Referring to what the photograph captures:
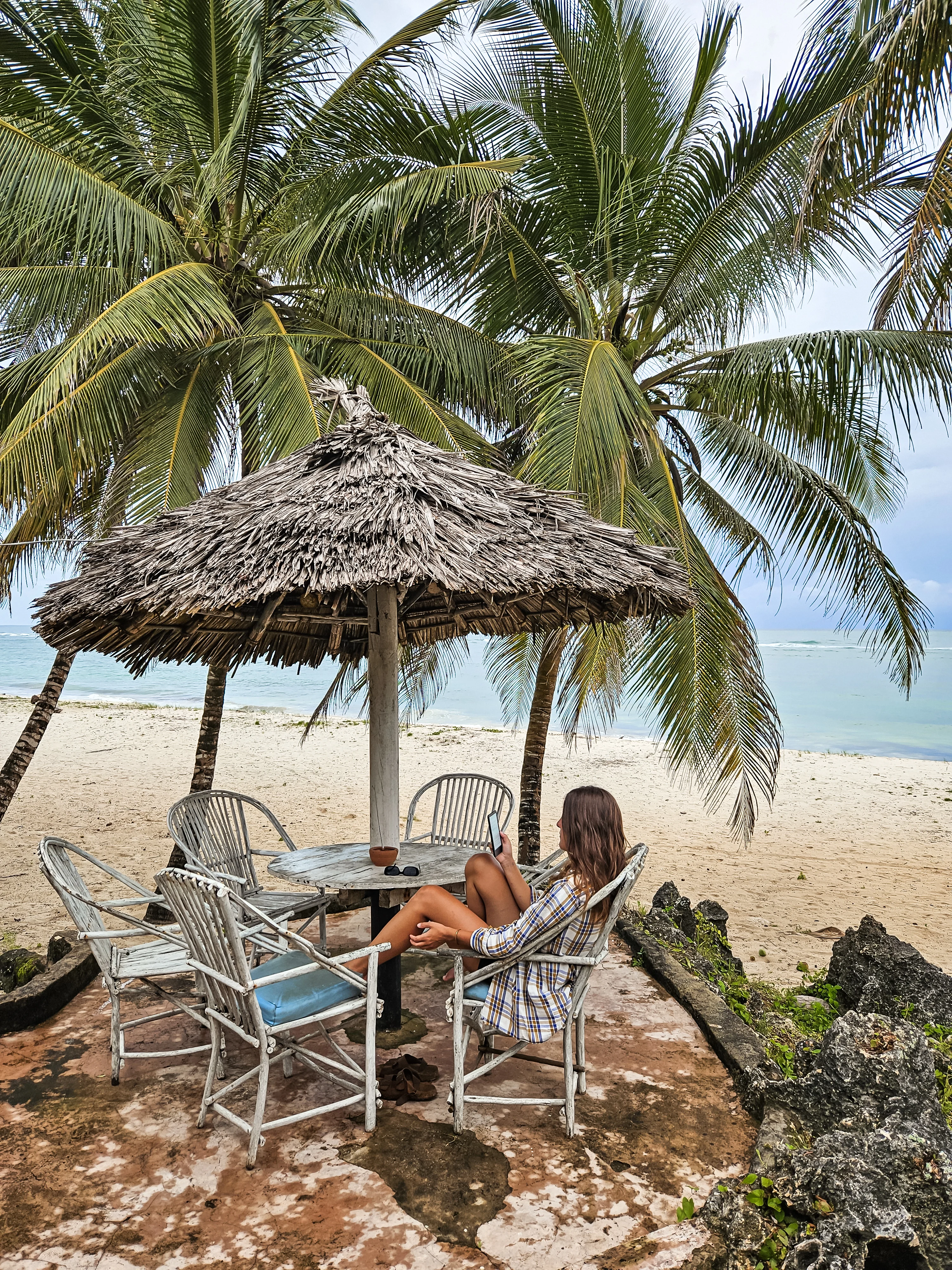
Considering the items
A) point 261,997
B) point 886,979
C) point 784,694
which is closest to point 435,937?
point 261,997

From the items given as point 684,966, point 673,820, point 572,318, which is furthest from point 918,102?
point 673,820

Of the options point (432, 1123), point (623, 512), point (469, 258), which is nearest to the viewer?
point (432, 1123)

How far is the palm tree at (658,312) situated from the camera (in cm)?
605

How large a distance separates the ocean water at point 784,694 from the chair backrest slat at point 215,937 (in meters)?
9.37

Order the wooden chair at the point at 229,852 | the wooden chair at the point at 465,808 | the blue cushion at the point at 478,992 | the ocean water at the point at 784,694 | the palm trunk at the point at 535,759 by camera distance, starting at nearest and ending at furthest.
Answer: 1. the blue cushion at the point at 478,992
2. the wooden chair at the point at 229,852
3. the wooden chair at the point at 465,808
4. the palm trunk at the point at 535,759
5. the ocean water at the point at 784,694

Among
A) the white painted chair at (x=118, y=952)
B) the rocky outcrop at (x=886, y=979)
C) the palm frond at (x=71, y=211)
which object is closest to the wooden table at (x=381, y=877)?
the white painted chair at (x=118, y=952)

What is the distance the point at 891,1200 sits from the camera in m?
2.28

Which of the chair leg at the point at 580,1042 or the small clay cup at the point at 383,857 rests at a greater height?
the small clay cup at the point at 383,857

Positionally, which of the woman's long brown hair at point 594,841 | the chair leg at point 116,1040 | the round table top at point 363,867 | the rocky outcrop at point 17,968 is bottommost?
the rocky outcrop at point 17,968

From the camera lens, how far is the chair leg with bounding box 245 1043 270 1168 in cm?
276

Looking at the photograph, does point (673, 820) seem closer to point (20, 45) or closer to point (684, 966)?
point (684, 966)

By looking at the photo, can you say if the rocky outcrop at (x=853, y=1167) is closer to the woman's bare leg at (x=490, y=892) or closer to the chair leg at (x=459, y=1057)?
the chair leg at (x=459, y=1057)

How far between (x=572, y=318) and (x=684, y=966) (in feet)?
17.1

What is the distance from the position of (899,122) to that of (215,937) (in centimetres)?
506
